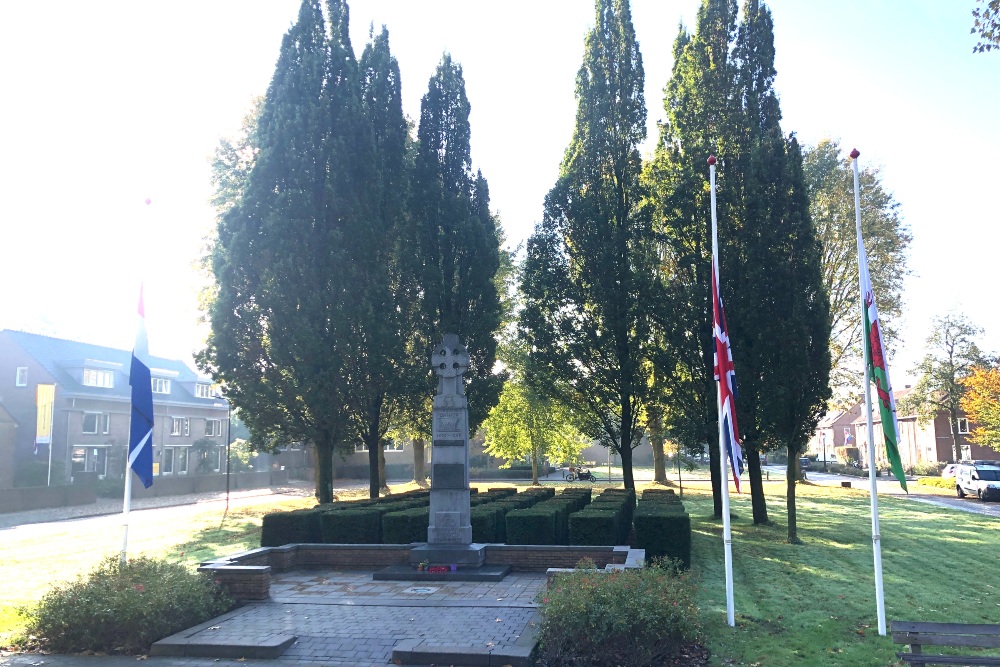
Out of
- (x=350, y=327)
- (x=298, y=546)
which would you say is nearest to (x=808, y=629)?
(x=298, y=546)

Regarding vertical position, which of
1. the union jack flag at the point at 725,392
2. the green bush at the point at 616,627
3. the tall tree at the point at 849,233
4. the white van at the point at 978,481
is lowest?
the white van at the point at 978,481

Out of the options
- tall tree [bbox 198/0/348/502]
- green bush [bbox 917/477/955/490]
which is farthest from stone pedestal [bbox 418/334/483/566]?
green bush [bbox 917/477/955/490]

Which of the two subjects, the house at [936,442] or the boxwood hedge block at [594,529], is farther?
the house at [936,442]

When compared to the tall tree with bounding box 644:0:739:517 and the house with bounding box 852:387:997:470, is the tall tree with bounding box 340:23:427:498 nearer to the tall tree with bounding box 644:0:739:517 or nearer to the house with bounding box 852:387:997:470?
the tall tree with bounding box 644:0:739:517

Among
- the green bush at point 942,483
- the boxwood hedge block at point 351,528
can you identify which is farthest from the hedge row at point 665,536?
the green bush at point 942,483

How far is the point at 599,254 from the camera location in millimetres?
26625

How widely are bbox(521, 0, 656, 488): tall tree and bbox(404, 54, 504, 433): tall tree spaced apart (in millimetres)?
2193

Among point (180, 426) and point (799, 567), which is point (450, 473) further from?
point (180, 426)

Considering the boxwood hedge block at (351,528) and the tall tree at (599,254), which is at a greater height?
the tall tree at (599,254)

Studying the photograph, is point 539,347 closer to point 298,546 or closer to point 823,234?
point 298,546

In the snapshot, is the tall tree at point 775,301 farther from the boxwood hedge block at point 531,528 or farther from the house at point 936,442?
the house at point 936,442

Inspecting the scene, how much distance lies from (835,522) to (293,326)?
18.8 meters

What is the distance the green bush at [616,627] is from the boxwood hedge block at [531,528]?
6.57m

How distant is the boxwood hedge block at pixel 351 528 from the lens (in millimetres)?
16703
